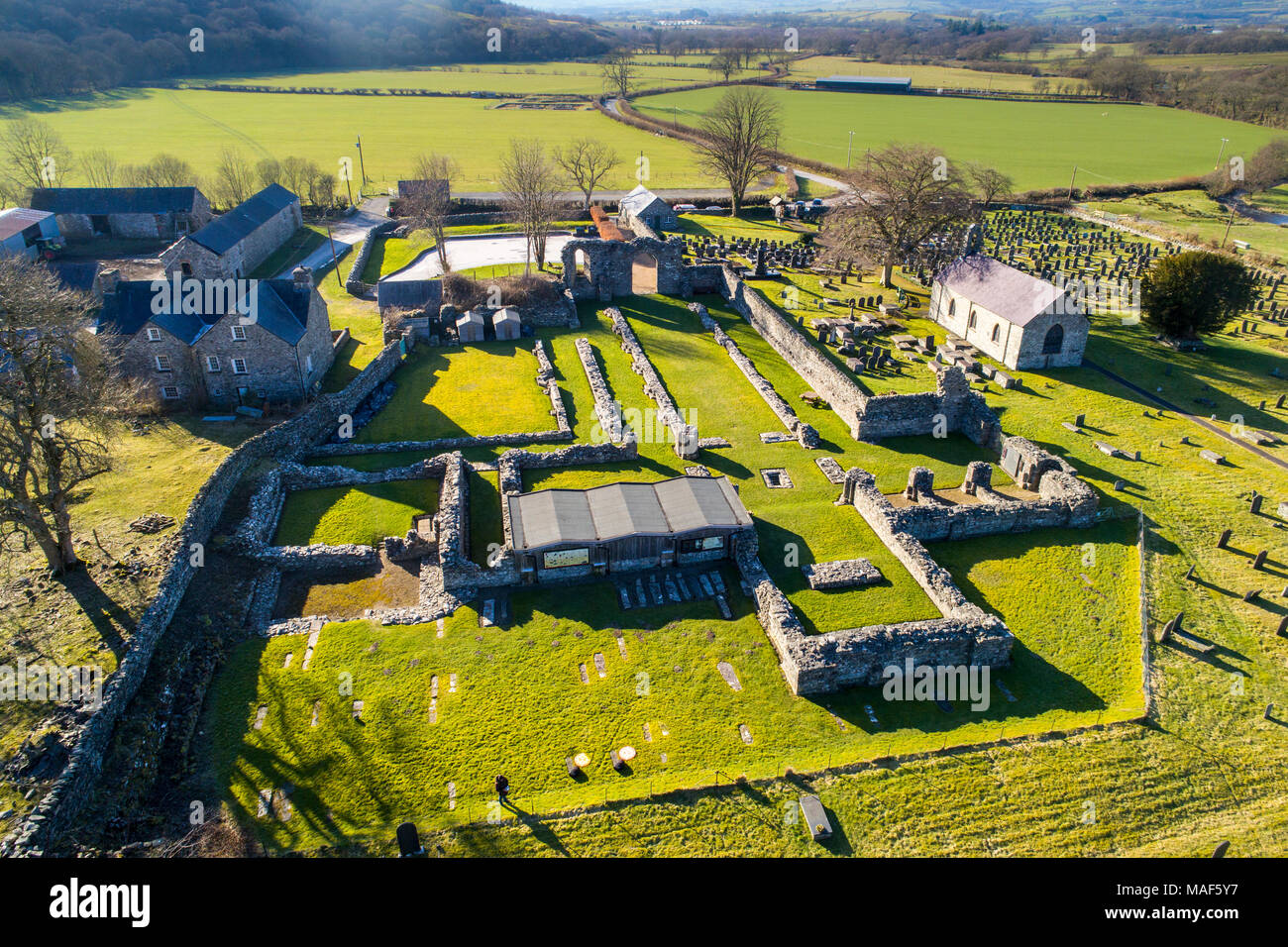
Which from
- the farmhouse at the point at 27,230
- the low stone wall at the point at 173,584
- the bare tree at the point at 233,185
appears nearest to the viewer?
the low stone wall at the point at 173,584

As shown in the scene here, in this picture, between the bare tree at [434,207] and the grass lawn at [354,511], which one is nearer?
the grass lawn at [354,511]

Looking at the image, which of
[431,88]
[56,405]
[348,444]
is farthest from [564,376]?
[431,88]

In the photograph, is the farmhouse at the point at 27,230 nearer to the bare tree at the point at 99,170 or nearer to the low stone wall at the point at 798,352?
the bare tree at the point at 99,170

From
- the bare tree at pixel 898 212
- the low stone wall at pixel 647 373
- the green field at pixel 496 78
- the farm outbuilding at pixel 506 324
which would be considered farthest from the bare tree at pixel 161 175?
the green field at pixel 496 78

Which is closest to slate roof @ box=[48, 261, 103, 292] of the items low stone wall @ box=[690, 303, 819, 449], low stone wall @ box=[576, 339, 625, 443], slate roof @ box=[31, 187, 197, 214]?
slate roof @ box=[31, 187, 197, 214]

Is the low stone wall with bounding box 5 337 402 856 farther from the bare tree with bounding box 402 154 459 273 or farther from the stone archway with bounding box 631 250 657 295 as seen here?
the stone archway with bounding box 631 250 657 295

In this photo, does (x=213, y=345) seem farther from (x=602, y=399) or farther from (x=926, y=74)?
(x=926, y=74)
